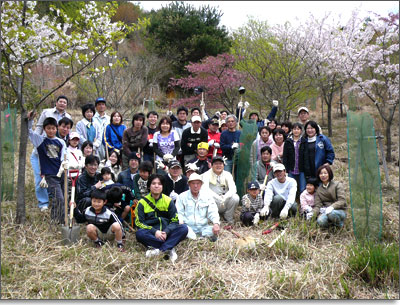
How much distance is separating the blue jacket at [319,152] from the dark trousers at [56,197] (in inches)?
127

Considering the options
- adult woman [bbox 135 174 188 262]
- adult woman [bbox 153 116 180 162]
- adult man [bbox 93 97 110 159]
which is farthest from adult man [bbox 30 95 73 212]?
adult woman [bbox 135 174 188 262]

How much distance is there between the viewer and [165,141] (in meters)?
5.38

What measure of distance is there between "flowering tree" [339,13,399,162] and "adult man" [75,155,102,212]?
5.91m

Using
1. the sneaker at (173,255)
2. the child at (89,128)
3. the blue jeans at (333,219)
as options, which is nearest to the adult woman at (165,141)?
the child at (89,128)

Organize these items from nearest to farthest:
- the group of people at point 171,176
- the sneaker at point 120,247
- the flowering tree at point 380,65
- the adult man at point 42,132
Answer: the sneaker at point 120,247
the group of people at point 171,176
the adult man at point 42,132
the flowering tree at point 380,65

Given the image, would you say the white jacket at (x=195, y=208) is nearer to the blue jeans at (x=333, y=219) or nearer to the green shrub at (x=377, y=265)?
the blue jeans at (x=333, y=219)

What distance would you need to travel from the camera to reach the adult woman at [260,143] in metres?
5.67

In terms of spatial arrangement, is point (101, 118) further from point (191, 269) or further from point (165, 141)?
point (191, 269)

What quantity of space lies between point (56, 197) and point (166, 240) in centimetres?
160

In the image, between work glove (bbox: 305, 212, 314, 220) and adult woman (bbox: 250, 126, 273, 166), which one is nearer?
work glove (bbox: 305, 212, 314, 220)

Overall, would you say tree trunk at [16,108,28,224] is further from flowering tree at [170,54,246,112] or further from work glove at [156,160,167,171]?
flowering tree at [170,54,246,112]

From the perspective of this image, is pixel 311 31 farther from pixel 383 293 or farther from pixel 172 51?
pixel 383 293

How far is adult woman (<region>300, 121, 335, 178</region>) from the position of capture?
5.12m

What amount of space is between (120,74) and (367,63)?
6459mm
